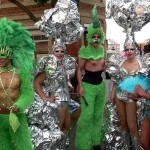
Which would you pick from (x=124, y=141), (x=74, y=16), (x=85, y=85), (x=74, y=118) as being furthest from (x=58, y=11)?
(x=74, y=118)

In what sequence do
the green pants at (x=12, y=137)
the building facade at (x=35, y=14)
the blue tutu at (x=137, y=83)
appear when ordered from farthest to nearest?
1. the building facade at (x=35, y=14)
2. the blue tutu at (x=137, y=83)
3. the green pants at (x=12, y=137)

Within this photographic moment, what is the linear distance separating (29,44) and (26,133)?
39.1 inches

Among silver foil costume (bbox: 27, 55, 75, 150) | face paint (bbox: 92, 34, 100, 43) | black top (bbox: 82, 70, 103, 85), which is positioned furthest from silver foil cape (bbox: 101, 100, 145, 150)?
face paint (bbox: 92, 34, 100, 43)

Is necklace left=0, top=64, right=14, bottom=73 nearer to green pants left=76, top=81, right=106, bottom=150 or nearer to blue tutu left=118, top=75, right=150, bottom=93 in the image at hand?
blue tutu left=118, top=75, right=150, bottom=93

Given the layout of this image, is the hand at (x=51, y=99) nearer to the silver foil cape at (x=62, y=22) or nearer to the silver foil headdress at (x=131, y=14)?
the silver foil cape at (x=62, y=22)

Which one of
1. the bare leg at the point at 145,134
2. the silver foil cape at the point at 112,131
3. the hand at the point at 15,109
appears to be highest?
the hand at the point at 15,109

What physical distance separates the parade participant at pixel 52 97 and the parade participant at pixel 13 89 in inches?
37.1

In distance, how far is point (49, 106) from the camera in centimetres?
542

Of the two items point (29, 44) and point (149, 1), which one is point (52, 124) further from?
point (149, 1)

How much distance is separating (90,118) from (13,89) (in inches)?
84.8

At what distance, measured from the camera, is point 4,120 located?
411cm

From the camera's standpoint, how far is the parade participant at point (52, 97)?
518 centimetres

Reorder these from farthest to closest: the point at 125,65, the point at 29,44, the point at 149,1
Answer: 1. the point at 149,1
2. the point at 125,65
3. the point at 29,44

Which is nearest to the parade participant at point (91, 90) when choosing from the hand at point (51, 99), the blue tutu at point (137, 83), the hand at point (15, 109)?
the hand at point (51, 99)
